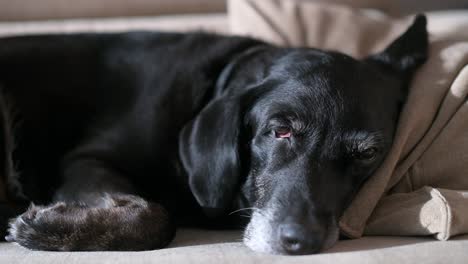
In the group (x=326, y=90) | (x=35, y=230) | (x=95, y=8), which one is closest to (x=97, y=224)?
(x=35, y=230)

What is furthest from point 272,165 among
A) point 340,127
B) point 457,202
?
point 457,202

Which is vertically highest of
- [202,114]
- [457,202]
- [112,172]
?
[202,114]

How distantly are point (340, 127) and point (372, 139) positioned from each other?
0.35 ft

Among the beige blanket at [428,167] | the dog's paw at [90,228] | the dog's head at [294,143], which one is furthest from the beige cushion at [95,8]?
the dog's paw at [90,228]

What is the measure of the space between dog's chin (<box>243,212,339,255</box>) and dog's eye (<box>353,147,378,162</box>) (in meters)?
0.22

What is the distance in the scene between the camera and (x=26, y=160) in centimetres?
195

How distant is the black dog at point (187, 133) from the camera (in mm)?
1513

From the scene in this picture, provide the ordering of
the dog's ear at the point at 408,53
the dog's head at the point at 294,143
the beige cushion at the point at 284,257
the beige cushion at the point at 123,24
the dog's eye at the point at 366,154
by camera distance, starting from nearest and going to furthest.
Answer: the beige cushion at the point at 284,257 < the dog's head at the point at 294,143 < the dog's eye at the point at 366,154 < the dog's ear at the point at 408,53 < the beige cushion at the point at 123,24

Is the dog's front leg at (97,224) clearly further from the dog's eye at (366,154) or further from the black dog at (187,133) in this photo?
the dog's eye at (366,154)

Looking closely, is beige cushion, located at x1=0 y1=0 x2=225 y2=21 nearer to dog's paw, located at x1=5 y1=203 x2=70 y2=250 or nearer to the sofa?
the sofa

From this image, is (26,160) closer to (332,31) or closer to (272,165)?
(272,165)

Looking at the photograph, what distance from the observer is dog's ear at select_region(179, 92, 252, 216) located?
1641 mm

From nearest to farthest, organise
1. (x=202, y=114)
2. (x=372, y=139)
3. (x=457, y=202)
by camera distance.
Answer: (x=457, y=202)
(x=372, y=139)
(x=202, y=114)

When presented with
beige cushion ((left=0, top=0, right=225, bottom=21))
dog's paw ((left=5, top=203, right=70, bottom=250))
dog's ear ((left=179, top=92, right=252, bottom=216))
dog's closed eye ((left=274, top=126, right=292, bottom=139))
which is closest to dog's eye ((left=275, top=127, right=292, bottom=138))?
dog's closed eye ((left=274, top=126, right=292, bottom=139))
